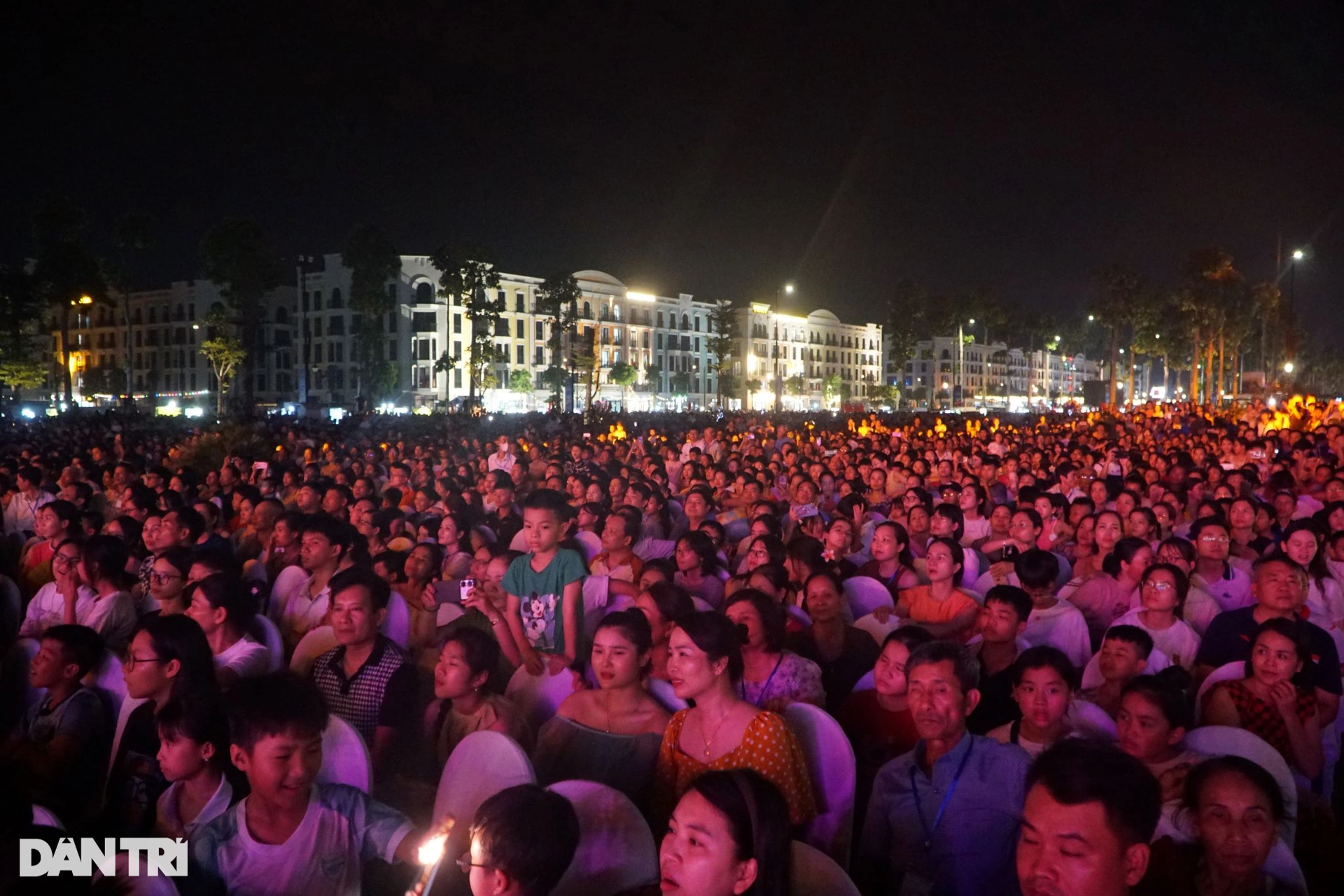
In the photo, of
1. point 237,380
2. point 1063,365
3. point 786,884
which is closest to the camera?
point 786,884

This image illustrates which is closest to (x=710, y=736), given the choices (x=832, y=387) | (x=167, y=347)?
(x=167, y=347)

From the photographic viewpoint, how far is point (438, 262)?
148 ft

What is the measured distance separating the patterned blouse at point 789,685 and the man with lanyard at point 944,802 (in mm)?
663

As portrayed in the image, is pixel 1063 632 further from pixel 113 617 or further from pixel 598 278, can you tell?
pixel 598 278

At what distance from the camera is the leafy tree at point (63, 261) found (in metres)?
35.4

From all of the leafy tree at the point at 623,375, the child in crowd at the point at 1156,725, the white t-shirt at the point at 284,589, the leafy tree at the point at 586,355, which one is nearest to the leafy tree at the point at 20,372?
the leafy tree at the point at 586,355

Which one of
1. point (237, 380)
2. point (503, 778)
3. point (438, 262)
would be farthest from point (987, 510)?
point (237, 380)

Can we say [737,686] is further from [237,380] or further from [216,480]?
[237,380]

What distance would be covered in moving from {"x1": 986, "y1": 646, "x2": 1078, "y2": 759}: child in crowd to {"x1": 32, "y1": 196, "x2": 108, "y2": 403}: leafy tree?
40.3m

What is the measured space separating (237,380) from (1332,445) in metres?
65.9

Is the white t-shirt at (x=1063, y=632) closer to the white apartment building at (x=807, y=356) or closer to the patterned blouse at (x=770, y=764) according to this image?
the patterned blouse at (x=770, y=764)

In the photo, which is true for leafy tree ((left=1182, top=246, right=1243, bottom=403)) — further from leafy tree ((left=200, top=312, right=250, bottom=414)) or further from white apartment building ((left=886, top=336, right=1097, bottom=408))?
leafy tree ((left=200, top=312, right=250, bottom=414))

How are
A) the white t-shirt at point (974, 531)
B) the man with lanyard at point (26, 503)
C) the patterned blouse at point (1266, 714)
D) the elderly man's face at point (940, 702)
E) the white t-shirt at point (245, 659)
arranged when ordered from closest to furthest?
1. the elderly man's face at point (940, 702)
2. the patterned blouse at point (1266, 714)
3. the white t-shirt at point (245, 659)
4. the white t-shirt at point (974, 531)
5. the man with lanyard at point (26, 503)

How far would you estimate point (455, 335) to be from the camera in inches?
2675
